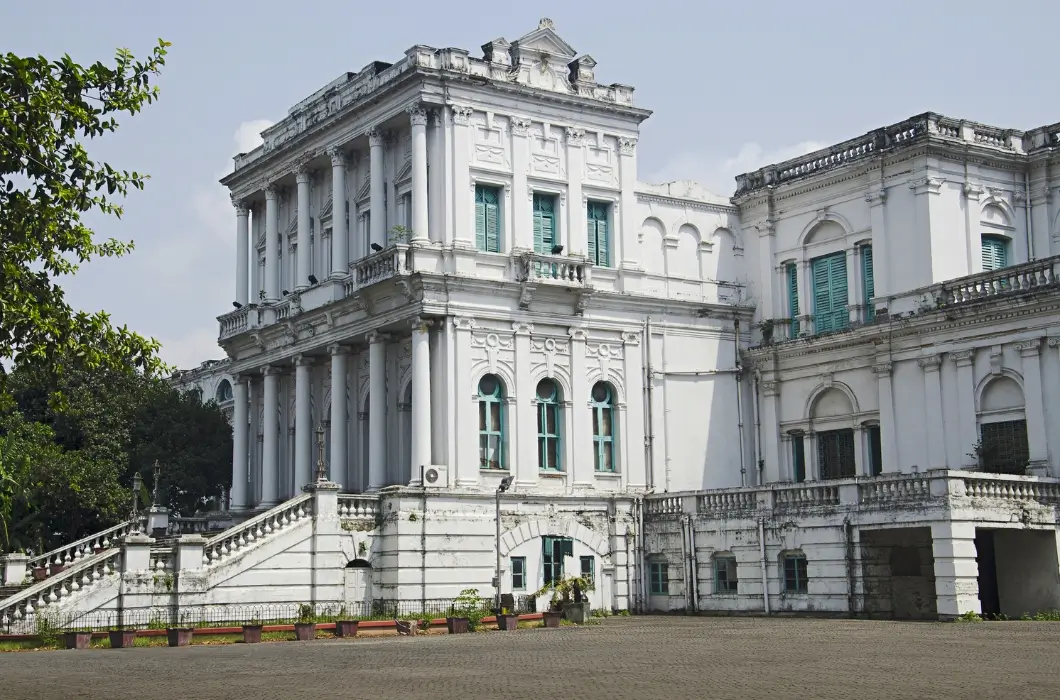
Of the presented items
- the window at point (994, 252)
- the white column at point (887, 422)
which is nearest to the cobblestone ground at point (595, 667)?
the white column at point (887, 422)

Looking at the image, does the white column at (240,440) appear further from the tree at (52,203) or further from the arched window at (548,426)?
the tree at (52,203)

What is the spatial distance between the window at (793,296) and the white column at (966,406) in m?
7.14

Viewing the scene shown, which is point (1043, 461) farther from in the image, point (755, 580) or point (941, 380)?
point (755, 580)

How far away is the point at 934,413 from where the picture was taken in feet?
141

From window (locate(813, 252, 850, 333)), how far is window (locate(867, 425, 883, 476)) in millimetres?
3541

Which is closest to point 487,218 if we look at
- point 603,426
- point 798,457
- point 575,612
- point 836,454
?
point 603,426

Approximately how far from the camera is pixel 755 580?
4094 cm

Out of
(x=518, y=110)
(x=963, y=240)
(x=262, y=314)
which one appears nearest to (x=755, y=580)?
(x=963, y=240)

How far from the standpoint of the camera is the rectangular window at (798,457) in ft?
157

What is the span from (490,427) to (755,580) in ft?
30.1

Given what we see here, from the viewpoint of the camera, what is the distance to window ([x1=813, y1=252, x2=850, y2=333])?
4712 centimetres

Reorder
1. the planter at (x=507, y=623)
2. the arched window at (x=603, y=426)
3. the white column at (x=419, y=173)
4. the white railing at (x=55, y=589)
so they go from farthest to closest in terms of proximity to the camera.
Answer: the arched window at (x=603, y=426) → the white column at (x=419, y=173) → the planter at (x=507, y=623) → the white railing at (x=55, y=589)

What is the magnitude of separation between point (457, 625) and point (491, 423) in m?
9.27

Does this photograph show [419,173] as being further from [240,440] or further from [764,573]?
[764,573]
